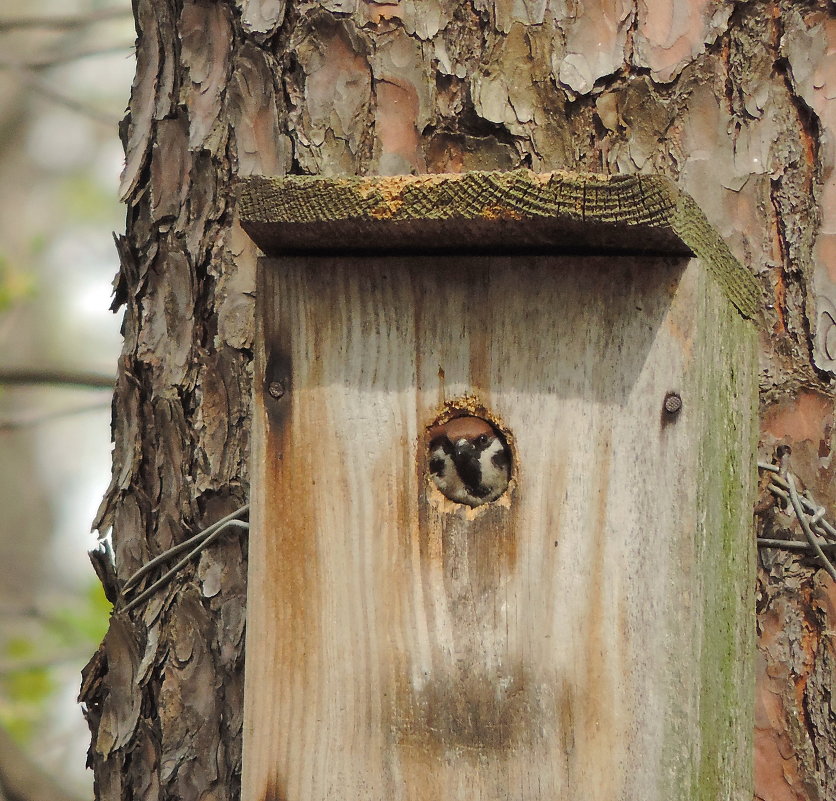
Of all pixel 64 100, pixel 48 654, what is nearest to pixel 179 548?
pixel 64 100

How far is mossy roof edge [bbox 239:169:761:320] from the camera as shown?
43.6 inches

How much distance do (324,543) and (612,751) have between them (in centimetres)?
39

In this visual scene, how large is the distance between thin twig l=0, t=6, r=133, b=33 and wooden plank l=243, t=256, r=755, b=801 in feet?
10.6

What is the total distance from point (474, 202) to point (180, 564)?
898mm

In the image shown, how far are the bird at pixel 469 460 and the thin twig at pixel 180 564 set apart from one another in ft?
1.44

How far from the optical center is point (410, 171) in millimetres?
1725

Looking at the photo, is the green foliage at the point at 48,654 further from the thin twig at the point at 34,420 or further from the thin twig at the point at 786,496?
the thin twig at the point at 786,496

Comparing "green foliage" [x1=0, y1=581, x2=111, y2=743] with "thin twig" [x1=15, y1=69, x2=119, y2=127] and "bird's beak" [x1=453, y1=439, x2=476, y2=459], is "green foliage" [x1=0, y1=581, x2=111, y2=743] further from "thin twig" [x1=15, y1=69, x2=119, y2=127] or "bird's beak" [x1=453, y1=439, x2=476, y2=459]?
"bird's beak" [x1=453, y1=439, x2=476, y2=459]

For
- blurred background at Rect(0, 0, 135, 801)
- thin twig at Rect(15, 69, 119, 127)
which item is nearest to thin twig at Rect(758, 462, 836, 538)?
thin twig at Rect(15, 69, 119, 127)

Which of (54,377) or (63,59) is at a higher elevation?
(63,59)

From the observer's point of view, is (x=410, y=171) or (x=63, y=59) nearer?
(x=410, y=171)

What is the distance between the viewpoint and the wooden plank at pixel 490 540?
1212 mm

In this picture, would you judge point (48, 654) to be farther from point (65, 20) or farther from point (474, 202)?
point (474, 202)

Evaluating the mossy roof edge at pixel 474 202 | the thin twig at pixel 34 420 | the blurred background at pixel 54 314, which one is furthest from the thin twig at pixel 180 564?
the blurred background at pixel 54 314
